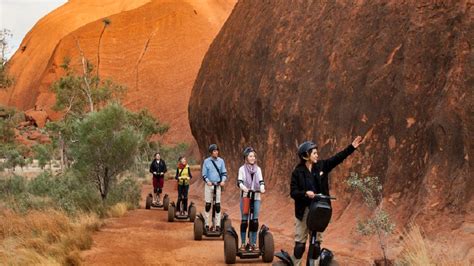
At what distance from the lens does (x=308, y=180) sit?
7.20m

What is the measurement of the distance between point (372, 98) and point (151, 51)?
68.8m

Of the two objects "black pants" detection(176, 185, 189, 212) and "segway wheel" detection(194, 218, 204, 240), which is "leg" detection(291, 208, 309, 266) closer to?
"segway wheel" detection(194, 218, 204, 240)

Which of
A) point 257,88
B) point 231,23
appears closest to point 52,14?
point 231,23

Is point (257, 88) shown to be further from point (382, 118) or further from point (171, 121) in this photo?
point (171, 121)

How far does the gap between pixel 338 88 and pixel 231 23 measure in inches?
607

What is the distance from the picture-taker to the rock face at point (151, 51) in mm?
76625

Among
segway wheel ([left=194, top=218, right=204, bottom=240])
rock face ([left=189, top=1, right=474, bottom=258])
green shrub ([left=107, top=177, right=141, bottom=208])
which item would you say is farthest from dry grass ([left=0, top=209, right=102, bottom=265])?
rock face ([left=189, top=1, right=474, bottom=258])

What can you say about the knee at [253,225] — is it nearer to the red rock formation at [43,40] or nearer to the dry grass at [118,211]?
the dry grass at [118,211]

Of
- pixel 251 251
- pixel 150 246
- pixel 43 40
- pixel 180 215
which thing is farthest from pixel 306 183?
pixel 43 40

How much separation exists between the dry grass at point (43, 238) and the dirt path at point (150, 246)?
0.31 m

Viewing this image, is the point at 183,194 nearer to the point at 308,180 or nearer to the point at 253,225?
the point at 253,225

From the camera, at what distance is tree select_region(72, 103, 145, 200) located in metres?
22.0

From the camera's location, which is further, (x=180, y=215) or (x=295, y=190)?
(x=180, y=215)

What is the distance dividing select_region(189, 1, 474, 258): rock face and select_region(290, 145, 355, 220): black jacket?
4156mm
